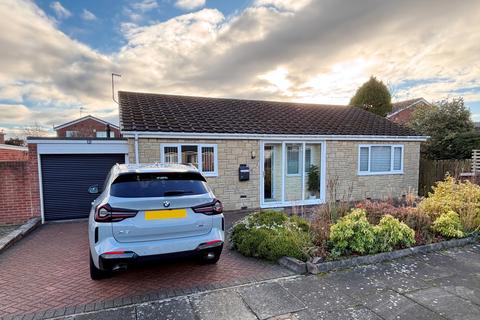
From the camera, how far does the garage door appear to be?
805cm


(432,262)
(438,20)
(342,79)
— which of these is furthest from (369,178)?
(432,262)

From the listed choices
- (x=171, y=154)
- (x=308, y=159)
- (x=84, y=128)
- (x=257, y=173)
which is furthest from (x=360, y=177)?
(x=84, y=128)

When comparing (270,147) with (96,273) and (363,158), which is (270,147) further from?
(96,273)

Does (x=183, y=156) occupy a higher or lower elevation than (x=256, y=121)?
lower

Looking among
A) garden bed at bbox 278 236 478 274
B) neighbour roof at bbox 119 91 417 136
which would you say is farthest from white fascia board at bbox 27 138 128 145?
garden bed at bbox 278 236 478 274

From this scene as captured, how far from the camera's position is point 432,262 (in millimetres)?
4797

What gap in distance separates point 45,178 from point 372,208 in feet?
30.4

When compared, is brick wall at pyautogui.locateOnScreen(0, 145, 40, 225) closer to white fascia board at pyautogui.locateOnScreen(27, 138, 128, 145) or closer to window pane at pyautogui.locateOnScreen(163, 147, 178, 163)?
white fascia board at pyautogui.locateOnScreen(27, 138, 128, 145)

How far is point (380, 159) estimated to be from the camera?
11.4 meters

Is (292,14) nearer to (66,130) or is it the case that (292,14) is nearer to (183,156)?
(183,156)

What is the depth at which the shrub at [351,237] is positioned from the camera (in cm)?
486

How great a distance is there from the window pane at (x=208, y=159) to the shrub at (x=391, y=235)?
5.38 metres

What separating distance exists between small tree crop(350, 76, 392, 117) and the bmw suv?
1729 centimetres

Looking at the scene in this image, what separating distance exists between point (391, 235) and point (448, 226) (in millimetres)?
1796
